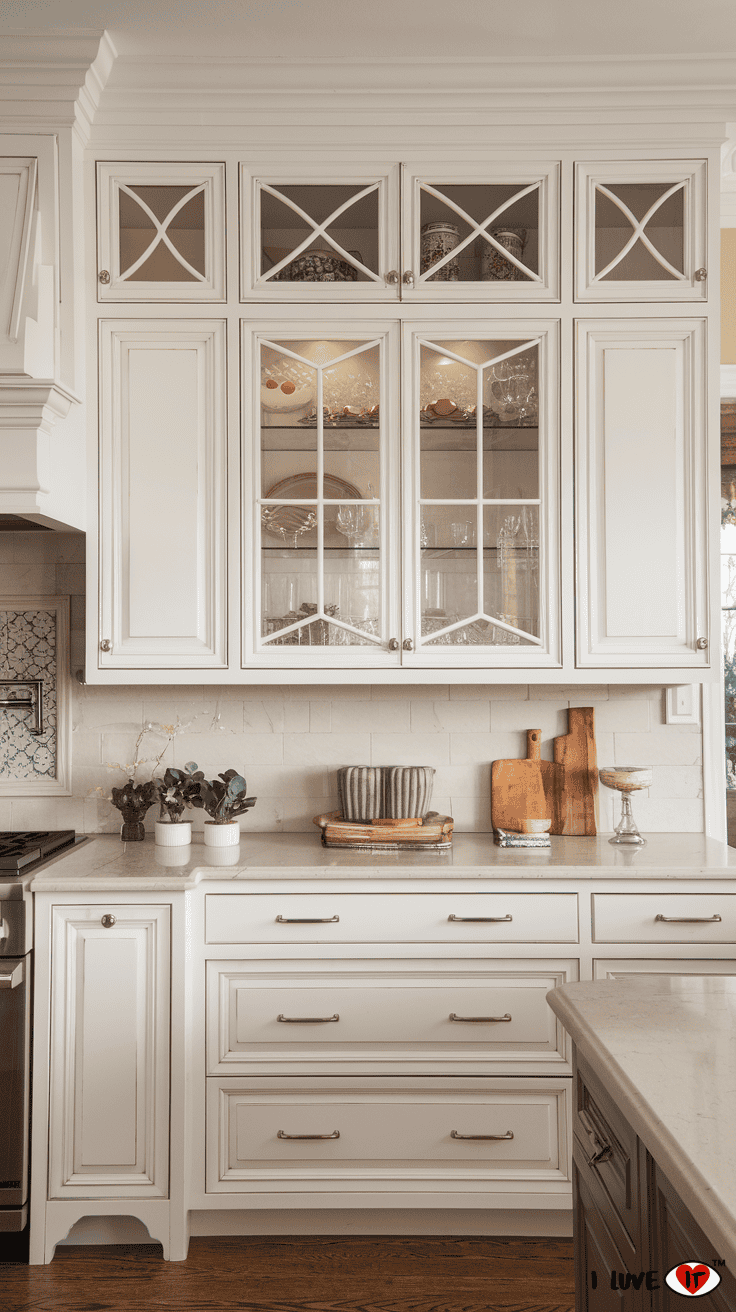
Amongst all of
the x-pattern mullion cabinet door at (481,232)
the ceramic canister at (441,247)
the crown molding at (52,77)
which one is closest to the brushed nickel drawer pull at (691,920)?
the x-pattern mullion cabinet door at (481,232)

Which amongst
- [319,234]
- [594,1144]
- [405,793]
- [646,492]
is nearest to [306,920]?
[405,793]

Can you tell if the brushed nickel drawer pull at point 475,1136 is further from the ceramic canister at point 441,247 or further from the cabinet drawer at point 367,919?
the ceramic canister at point 441,247

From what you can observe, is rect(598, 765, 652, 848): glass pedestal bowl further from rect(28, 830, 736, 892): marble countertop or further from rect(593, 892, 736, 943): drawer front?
rect(593, 892, 736, 943): drawer front

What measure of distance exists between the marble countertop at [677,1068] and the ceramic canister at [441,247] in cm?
188

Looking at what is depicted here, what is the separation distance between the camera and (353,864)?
2.20 meters

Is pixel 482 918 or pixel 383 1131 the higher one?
pixel 482 918

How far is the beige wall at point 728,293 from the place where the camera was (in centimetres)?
278

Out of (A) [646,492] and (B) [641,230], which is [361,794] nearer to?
(A) [646,492]

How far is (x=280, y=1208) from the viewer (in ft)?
6.97

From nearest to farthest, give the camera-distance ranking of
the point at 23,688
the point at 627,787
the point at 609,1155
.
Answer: the point at 609,1155 < the point at 627,787 < the point at 23,688

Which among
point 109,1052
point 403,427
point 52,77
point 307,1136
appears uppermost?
point 52,77

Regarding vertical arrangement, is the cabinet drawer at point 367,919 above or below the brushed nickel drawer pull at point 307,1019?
above

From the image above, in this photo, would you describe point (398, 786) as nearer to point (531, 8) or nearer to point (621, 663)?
point (621, 663)

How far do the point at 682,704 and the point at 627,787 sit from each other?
41 cm
